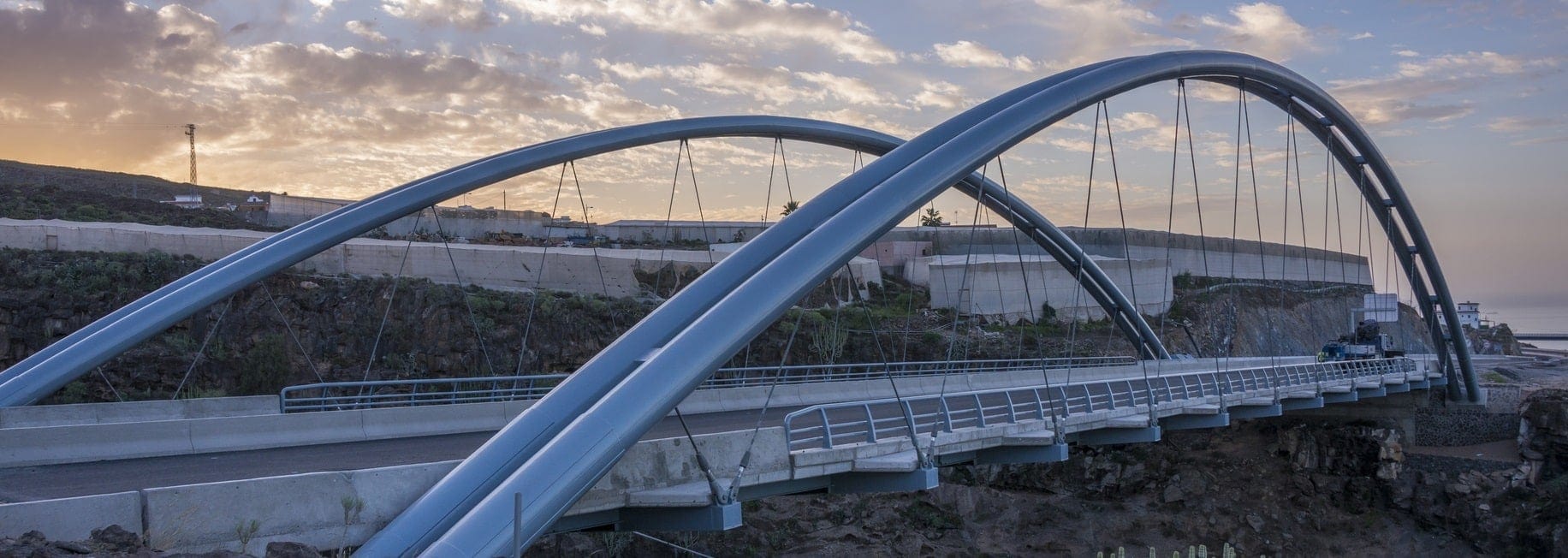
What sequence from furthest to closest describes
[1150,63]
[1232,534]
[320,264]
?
[320,264] < [1232,534] < [1150,63]

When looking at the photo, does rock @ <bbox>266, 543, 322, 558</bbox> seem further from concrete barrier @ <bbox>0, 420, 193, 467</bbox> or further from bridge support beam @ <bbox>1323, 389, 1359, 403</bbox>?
bridge support beam @ <bbox>1323, 389, 1359, 403</bbox>

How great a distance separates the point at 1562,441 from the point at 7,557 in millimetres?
40230

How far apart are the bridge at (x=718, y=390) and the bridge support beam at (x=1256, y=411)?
0.06m

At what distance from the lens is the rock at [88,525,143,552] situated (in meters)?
8.34

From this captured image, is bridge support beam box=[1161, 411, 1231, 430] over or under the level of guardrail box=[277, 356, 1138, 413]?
under

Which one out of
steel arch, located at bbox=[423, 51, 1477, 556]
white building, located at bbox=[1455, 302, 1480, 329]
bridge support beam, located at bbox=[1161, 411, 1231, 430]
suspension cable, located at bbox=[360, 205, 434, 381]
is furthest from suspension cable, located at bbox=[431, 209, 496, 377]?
white building, located at bbox=[1455, 302, 1480, 329]

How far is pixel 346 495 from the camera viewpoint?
995 cm

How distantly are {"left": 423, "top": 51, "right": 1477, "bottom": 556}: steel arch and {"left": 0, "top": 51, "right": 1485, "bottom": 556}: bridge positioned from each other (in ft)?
0.07

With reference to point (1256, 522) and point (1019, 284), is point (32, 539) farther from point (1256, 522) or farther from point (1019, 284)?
point (1019, 284)

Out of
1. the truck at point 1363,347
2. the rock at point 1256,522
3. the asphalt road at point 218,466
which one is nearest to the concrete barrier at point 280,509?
the asphalt road at point 218,466

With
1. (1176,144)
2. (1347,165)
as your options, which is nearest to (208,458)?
(1176,144)

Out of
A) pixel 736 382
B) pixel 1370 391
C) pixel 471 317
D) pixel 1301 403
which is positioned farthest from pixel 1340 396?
pixel 471 317

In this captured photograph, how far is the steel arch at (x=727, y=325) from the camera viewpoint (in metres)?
9.55

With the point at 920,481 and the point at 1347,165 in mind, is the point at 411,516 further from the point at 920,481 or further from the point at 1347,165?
the point at 1347,165
